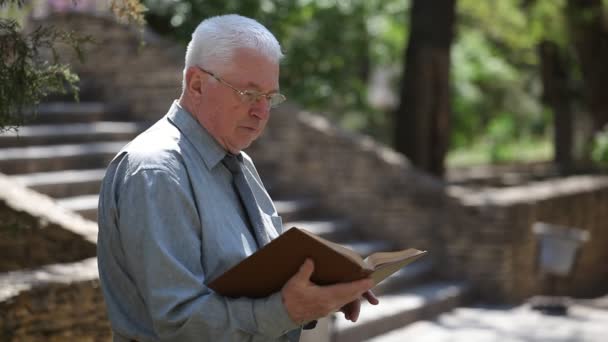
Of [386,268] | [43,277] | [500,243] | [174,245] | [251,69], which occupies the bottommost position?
[500,243]

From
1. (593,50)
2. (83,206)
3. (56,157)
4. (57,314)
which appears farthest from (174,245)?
(593,50)

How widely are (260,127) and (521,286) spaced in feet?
26.9

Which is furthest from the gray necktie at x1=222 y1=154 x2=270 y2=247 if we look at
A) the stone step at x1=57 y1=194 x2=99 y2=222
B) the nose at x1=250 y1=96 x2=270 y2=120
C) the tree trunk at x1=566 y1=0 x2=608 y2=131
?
the tree trunk at x1=566 y1=0 x2=608 y2=131

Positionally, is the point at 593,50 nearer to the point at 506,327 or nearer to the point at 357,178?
the point at 357,178

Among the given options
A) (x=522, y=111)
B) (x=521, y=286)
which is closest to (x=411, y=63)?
(x=521, y=286)

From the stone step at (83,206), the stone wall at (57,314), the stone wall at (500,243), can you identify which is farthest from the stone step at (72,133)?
the stone wall at (57,314)

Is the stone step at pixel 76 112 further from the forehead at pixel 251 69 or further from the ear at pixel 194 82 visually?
the forehead at pixel 251 69

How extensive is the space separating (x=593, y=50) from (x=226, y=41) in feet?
53.7

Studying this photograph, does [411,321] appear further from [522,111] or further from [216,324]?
[522,111]

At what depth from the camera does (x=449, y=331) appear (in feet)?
28.0

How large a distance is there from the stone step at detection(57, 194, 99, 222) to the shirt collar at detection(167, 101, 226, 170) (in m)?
5.33

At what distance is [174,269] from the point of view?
238cm

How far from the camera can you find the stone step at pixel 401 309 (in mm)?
7645

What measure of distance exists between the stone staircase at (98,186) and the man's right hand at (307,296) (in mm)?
4899
